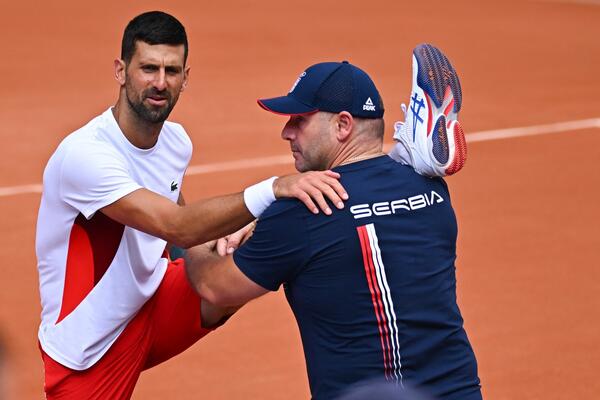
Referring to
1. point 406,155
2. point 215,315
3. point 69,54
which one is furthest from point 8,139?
point 406,155

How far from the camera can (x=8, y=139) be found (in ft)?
48.9

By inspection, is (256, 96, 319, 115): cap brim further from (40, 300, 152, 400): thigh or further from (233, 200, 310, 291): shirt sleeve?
(40, 300, 152, 400): thigh

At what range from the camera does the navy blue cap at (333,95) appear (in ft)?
18.0

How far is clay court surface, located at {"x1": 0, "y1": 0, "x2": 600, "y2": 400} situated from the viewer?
9.40 m

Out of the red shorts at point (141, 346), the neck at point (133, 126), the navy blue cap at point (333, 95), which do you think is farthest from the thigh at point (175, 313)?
the navy blue cap at point (333, 95)

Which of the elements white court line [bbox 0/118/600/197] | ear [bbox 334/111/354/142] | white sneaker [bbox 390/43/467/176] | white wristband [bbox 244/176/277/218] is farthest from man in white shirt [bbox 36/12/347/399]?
white court line [bbox 0/118/600/197]

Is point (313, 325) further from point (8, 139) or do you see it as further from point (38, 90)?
point (38, 90)

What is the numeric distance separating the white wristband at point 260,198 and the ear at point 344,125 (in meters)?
0.35

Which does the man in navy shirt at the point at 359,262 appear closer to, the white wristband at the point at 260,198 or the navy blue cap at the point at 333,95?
the navy blue cap at the point at 333,95

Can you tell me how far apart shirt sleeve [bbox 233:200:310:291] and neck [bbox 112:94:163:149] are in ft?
4.05

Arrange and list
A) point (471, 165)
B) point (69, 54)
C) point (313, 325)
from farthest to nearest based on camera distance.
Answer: point (69, 54), point (471, 165), point (313, 325)

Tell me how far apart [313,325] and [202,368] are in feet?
13.1

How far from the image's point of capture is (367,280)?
5.28m

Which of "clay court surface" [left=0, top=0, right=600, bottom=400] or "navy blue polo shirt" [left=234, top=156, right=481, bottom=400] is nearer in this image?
"navy blue polo shirt" [left=234, top=156, right=481, bottom=400]
